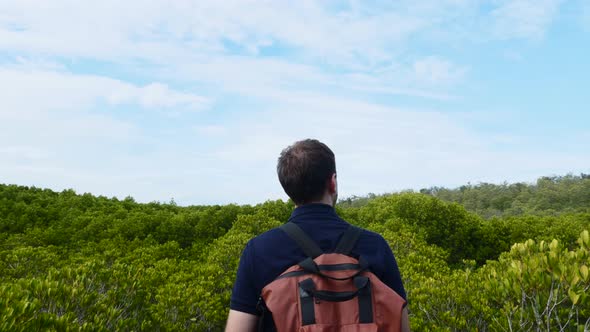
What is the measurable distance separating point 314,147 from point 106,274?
6.13 m

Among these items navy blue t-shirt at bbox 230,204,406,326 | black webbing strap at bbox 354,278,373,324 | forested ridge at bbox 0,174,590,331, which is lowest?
forested ridge at bbox 0,174,590,331

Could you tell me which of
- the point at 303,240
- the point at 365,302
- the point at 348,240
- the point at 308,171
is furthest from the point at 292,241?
the point at 365,302

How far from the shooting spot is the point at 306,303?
10.6 feet

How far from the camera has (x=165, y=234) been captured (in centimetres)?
1739

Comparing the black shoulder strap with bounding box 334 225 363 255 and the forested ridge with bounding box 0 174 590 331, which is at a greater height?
the black shoulder strap with bounding box 334 225 363 255

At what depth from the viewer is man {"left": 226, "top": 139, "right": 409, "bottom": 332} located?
344 cm

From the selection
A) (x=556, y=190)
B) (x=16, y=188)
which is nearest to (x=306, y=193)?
(x=16, y=188)

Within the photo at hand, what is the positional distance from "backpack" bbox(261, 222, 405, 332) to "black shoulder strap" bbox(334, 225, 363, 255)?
1.2 inches

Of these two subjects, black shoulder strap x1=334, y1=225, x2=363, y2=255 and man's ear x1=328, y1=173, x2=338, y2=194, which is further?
man's ear x1=328, y1=173, x2=338, y2=194

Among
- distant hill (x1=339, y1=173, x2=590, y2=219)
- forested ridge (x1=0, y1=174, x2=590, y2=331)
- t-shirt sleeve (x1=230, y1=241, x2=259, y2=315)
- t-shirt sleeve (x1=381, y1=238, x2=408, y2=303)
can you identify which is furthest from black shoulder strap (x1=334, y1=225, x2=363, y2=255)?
distant hill (x1=339, y1=173, x2=590, y2=219)

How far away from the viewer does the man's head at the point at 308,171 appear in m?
3.44

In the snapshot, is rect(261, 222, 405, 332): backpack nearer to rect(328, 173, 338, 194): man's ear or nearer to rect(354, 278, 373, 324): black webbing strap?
rect(354, 278, 373, 324): black webbing strap

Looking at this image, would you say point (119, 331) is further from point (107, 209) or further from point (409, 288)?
point (107, 209)

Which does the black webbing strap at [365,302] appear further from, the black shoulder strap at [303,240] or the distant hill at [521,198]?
the distant hill at [521,198]
